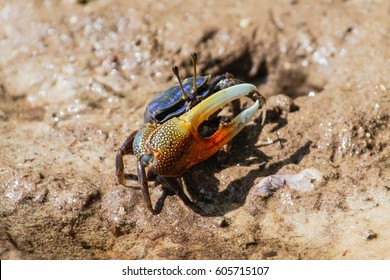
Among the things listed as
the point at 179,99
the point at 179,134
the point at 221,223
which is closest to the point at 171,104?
the point at 179,99

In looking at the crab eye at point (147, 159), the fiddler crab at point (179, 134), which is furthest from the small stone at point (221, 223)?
the crab eye at point (147, 159)

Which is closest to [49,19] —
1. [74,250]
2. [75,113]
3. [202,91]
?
[75,113]

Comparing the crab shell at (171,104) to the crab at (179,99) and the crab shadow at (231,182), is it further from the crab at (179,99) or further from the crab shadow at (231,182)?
the crab shadow at (231,182)

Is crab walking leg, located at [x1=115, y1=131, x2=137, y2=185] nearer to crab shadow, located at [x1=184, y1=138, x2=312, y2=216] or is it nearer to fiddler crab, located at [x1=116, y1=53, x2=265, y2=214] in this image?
fiddler crab, located at [x1=116, y1=53, x2=265, y2=214]

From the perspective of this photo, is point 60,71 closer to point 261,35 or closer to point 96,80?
point 96,80

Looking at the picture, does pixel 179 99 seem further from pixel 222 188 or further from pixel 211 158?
pixel 222 188

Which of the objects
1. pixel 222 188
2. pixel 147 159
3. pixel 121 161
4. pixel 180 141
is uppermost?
pixel 180 141
